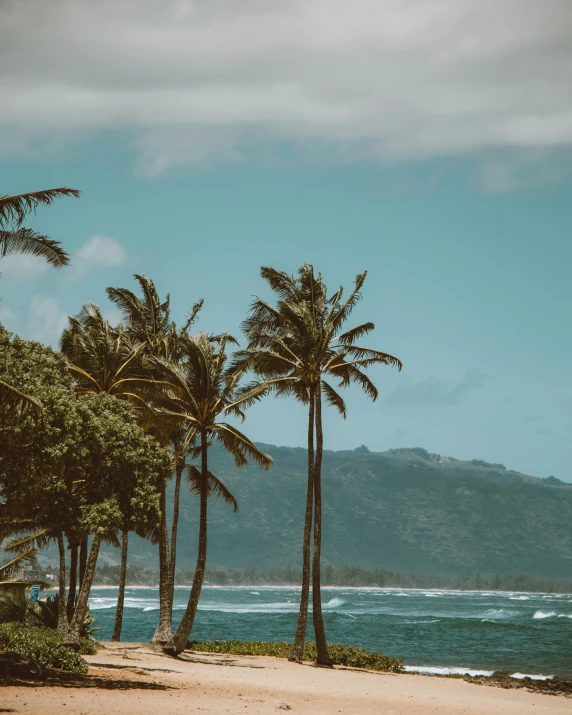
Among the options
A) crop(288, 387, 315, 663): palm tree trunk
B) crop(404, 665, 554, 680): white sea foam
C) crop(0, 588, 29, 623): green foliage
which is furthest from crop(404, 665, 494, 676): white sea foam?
crop(0, 588, 29, 623): green foliage

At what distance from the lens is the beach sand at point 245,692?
1652 cm

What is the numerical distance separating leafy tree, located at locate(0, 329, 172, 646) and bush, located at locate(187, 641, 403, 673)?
11298 millimetres

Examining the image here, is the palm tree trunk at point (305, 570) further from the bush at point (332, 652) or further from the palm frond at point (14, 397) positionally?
the palm frond at point (14, 397)

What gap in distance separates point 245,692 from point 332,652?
35.5 ft

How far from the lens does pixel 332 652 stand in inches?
1196

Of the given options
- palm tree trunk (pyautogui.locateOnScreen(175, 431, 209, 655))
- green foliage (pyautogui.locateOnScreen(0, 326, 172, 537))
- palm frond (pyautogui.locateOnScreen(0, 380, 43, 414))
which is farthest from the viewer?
palm tree trunk (pyautogui.locateOnScreen(175, 431, 209, 655))

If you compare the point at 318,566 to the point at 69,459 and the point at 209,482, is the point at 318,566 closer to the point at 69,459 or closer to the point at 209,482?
the point at 209,482

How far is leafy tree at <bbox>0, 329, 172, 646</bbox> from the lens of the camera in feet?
61.6

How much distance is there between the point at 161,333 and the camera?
32938mm

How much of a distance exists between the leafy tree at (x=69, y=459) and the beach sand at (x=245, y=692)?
3804mm

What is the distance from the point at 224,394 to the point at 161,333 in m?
5.53

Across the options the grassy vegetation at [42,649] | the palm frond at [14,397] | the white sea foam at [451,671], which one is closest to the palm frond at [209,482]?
the white sea foam at [451,671]

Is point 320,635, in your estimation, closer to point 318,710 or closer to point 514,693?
point 514,693

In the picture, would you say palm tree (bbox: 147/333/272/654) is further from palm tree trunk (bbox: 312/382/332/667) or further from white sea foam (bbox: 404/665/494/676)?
white sea foam (bbox: 404/665/494/676)
